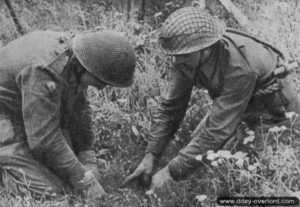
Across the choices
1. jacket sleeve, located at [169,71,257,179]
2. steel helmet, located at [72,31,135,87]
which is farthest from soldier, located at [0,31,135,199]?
jacket sleeve, located at [169,71,257,179]

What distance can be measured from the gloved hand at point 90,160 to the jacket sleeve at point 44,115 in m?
0.50

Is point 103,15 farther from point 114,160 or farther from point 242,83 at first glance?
point 242,83

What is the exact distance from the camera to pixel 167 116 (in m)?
5.09

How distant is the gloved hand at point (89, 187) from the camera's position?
4641mm

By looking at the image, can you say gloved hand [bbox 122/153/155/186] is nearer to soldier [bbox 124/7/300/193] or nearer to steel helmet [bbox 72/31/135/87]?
soldier [bbox 124/7/300/193]

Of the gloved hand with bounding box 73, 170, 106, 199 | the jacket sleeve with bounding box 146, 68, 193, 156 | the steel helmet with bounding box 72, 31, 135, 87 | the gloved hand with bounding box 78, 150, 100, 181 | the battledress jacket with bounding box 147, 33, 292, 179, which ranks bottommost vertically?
the gloved hand with bounding box 78, 150, 100, 181

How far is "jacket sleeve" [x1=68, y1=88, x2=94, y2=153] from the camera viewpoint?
518 cm

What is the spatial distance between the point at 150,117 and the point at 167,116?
73 centimetres

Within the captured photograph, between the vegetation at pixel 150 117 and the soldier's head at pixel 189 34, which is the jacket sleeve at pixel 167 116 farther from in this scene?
the soldier's head at pixel 189 34

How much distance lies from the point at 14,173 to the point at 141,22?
3.11 meters

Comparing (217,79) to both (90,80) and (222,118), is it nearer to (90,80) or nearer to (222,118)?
(222,118)

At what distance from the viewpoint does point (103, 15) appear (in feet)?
23.2

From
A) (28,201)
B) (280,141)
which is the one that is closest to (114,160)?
(28,201)

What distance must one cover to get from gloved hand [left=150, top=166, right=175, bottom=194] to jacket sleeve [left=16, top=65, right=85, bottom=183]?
0.63 m
